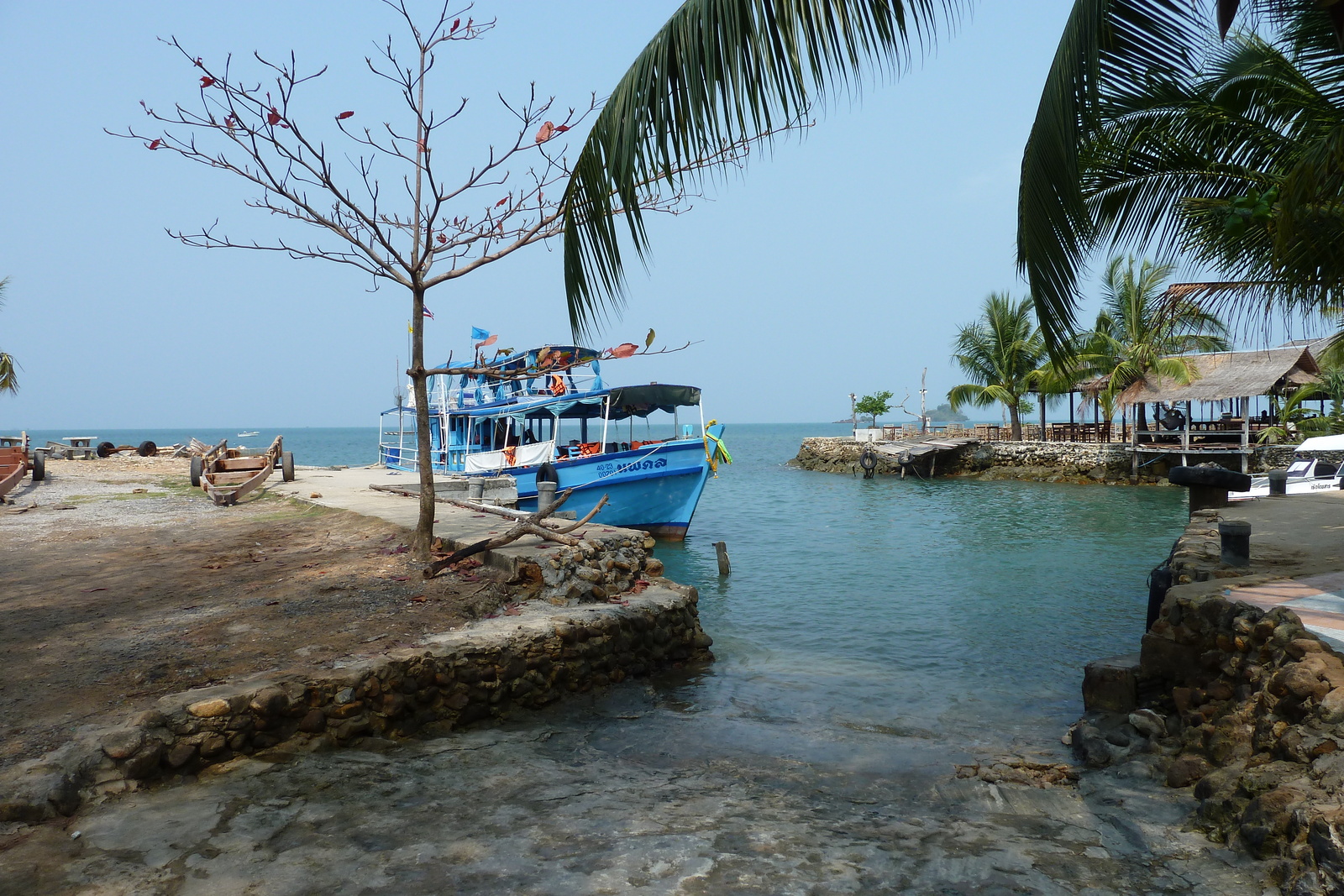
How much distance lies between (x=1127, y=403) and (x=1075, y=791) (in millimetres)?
32779

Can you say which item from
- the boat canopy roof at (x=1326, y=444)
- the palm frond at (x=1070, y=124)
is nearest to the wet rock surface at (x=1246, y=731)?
the palm frond at (x=1070, y=124)

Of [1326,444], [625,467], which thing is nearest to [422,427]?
[625,467]

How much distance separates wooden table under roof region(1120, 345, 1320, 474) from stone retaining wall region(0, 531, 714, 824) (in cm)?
2918

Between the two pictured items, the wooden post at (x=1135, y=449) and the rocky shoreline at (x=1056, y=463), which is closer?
the rocky shoreline at (x=1056, y=463)

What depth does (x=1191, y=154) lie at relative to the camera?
261 inches

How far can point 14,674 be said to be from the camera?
5.54m

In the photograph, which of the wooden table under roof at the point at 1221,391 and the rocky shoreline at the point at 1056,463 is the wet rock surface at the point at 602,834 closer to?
the wooden table under roof at the point at 1221,391

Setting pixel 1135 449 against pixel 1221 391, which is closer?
pixel 1221 391

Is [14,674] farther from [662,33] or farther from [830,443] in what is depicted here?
[830,443]

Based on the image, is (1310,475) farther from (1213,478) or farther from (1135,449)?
(1135,449)

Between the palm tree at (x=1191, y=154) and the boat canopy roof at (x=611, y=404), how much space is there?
11599 millimetres

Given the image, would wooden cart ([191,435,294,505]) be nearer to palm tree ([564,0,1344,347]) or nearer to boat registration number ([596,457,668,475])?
boat registration number ([596,457,668,475])

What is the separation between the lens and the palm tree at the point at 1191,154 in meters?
3.40

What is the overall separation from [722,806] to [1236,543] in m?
5.36
